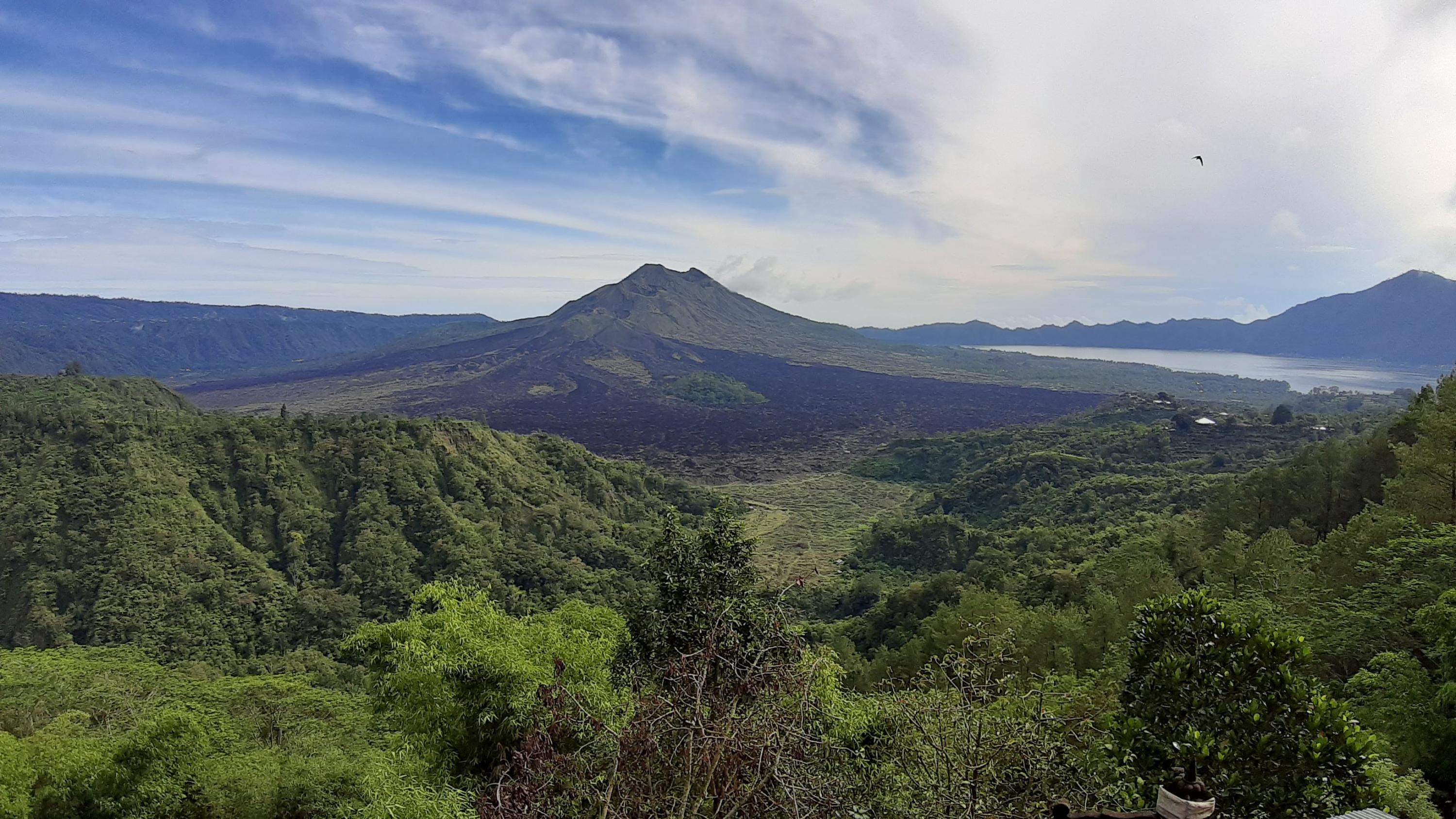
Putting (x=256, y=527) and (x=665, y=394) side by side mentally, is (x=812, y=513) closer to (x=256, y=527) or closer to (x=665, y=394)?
(x=256, y=527)

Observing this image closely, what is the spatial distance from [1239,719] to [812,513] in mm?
57474

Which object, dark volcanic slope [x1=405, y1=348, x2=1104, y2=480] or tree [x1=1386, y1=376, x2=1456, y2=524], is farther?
dark volcanic slope [x1=405, y1=348, x2=1104, y2=480]

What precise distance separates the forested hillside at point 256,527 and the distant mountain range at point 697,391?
133ft

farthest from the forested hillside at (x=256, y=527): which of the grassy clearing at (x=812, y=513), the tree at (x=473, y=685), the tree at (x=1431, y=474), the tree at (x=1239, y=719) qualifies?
the tree at (x=1239, y=719)

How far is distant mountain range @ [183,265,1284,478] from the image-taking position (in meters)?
103

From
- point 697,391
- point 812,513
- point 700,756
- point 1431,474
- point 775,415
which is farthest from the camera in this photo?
point 697,391

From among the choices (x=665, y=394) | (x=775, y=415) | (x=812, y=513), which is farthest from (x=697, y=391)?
(x=812, y=513)

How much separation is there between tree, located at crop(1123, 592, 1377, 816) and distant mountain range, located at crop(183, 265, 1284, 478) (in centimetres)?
7434

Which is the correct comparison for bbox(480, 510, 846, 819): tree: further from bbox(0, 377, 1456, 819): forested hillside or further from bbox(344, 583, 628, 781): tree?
bbox(344, 583, 628, 781): tree

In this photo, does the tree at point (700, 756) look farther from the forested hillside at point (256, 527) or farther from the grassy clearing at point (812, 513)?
the grassy clearing at point (812, 513)

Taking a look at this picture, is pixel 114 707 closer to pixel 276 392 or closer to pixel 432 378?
pixel 432 378

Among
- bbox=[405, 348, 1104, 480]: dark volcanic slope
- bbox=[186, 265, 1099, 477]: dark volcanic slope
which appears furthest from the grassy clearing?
bbox=[186, 265, 1099, 477]: dark volcanic slope

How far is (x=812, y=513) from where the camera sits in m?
61.7

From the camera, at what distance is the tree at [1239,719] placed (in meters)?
4.57
